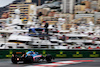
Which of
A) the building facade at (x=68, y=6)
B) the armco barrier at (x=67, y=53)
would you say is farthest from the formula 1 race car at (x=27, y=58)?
the building facade at (x=68, y=6)

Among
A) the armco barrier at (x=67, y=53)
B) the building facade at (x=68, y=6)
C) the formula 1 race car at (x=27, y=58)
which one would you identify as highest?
the formula 1 race car at (x=27, y=58)

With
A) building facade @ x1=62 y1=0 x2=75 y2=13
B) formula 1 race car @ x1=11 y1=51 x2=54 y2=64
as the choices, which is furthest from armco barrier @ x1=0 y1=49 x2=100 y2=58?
building facade @ x1=62 y1=0 x2=75 y2=13

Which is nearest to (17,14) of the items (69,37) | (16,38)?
(69,37)

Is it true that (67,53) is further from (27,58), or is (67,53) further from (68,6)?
(68,6)

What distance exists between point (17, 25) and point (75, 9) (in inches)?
3403

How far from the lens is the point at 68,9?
111 meters

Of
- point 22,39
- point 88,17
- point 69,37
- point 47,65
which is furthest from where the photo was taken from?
point 88,17

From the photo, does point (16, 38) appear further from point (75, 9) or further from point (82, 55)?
point (75, 9)

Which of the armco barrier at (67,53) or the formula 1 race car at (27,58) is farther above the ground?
the formula 1 race car at (27,58)

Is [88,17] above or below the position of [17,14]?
below

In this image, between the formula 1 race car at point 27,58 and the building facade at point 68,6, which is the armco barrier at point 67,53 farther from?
the building facade at point 68,6

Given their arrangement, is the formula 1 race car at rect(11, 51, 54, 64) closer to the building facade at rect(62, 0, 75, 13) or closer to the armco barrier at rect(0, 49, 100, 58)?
the armco barrier at rect(0, 49, 100, 58)

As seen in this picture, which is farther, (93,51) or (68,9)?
(68,9)

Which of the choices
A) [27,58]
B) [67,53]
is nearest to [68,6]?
[67,53]
